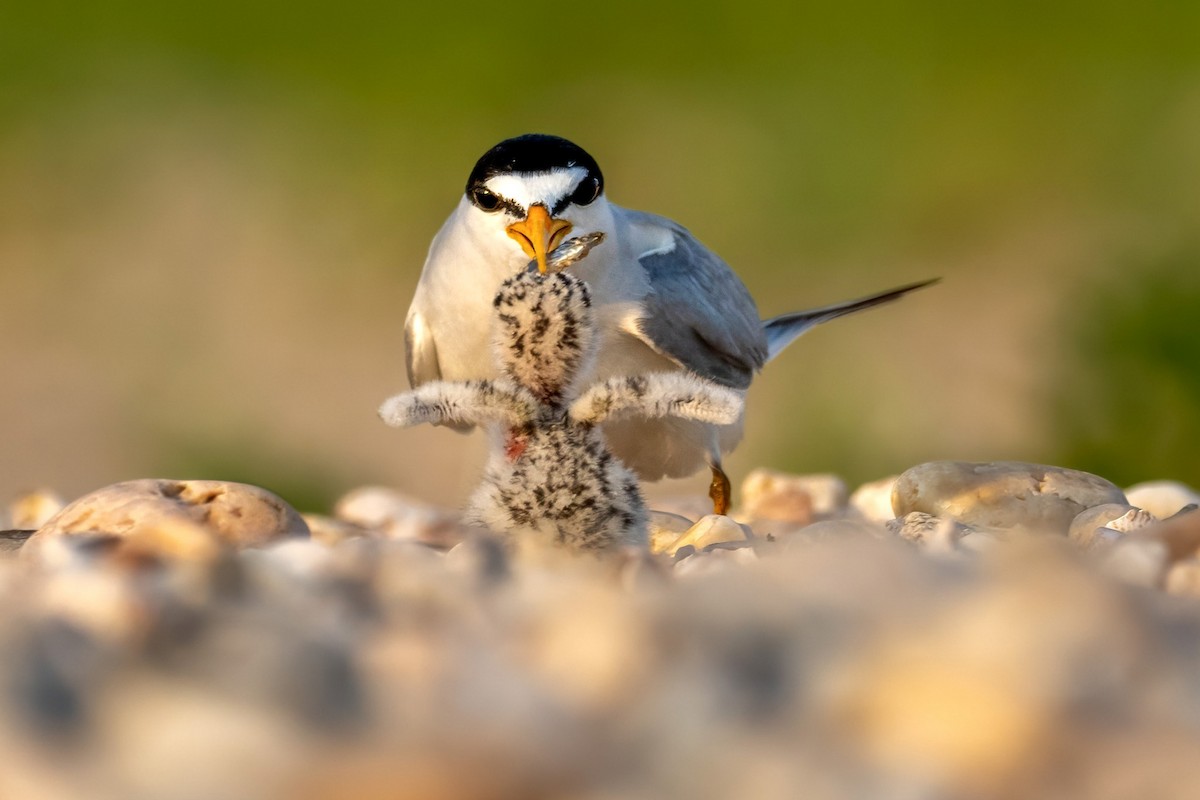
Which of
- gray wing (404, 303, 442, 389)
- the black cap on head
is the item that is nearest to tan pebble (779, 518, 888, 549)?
the black cap on head

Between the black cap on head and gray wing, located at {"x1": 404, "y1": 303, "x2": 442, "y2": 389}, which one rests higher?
the black cap on head

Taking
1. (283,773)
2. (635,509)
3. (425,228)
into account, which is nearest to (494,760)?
(283,773)

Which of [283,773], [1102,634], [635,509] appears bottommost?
[635,509]

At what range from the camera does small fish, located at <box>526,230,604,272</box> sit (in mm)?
3465

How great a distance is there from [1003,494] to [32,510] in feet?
7.52

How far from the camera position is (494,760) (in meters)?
1.36

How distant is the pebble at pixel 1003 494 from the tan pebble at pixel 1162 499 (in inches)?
21.5

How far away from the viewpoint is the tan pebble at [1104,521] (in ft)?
9.16

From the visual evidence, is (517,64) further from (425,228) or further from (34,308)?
(34,308)

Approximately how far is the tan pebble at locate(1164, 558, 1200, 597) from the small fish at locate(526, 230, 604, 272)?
1617 mm

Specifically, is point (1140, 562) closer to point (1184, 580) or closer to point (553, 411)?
point (1184, 580)

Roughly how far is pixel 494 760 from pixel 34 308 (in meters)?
8.32

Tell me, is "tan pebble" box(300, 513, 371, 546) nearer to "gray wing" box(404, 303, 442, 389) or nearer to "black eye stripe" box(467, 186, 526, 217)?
"gray wing" box(404, 303, 442, 389)

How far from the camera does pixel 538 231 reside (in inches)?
142
